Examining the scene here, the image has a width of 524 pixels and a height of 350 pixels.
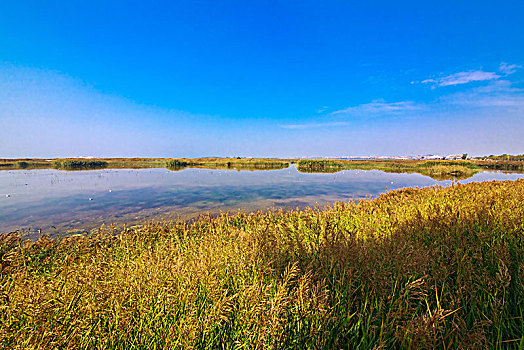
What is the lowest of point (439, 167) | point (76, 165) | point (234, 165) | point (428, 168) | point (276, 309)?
point (428, 168)

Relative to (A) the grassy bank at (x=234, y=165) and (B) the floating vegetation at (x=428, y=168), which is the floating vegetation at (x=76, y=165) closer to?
(A) the grassy bank at (x=234, y=165)

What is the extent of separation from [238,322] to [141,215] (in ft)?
39.0

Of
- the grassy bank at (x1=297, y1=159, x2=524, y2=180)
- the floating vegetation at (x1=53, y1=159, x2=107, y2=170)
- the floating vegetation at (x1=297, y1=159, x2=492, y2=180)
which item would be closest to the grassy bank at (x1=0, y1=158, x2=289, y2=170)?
the floating vegetation at (x1=53, y1=159, x2=107, y2=170)

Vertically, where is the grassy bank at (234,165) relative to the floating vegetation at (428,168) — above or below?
above

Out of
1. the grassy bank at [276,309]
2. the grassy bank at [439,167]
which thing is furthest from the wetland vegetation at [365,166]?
the grassy bank at [276,309]

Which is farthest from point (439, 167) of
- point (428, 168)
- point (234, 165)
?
point (234, 165)

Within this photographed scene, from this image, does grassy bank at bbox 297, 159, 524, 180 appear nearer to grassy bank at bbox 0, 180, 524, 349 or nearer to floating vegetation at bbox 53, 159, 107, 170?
grassy bank at bbox 0, 180, 524, 349

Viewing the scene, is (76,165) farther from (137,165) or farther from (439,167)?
(439,167)

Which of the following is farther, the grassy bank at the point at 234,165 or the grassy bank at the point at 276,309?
the grassy bank at the point at 234,165

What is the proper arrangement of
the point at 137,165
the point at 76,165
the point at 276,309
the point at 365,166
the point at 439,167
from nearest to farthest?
the point at 276,309 → the point at 439,167 → the point at 365,166 → the point at 76,165 → the point at 137,165

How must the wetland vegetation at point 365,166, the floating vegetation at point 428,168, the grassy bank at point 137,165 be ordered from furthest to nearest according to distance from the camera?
the grassy bank at point 137,165, the wetland vegetation at point 365,166, the floating vegetation at point 428,168

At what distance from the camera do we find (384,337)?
1845 millimetres

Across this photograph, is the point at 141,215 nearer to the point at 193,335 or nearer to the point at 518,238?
the point at 193,335

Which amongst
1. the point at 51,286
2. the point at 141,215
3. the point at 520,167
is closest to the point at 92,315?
the point at 51,286
